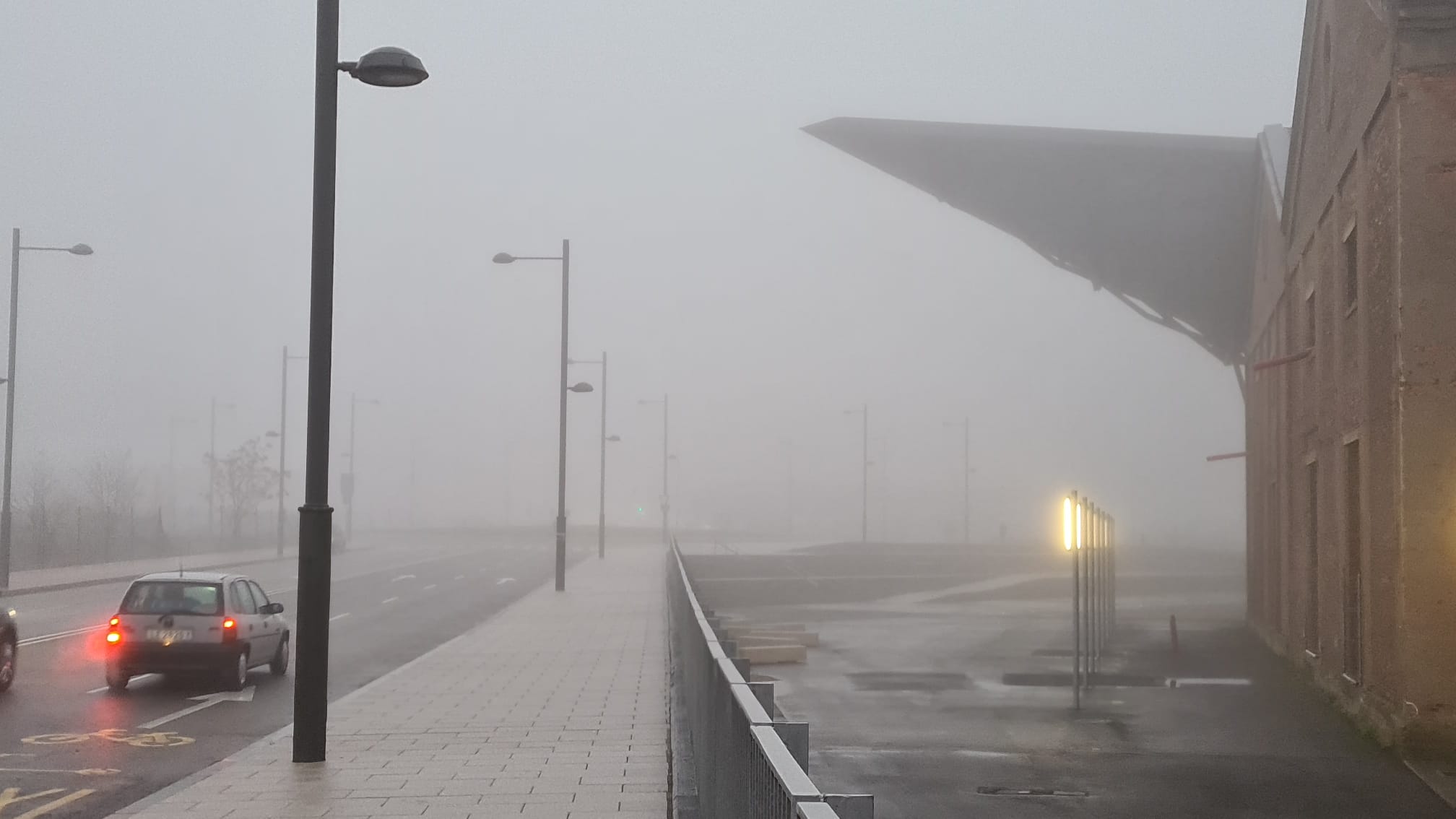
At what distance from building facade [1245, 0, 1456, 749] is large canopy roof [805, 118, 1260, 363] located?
1101cm

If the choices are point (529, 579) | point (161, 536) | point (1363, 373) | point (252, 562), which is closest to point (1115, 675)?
point (1363, 373)

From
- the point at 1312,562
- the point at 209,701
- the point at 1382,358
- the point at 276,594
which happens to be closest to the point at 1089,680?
the point at 1312,562

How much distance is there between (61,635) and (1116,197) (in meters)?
24.3

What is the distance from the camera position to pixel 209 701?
17.9 meters

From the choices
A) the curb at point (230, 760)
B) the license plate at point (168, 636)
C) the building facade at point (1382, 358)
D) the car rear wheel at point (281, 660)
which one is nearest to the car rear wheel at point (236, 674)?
the license plate at point (168, 636)

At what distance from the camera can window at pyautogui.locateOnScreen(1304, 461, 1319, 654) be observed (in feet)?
72.8

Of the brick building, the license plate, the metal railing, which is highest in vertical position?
the brick building

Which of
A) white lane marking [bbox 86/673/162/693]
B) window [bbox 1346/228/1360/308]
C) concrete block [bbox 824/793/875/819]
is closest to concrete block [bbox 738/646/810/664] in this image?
white lane marking [bbox 86/673/162/693]

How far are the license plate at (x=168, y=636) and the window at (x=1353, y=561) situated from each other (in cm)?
1400

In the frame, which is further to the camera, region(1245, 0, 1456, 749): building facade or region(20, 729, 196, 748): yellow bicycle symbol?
region(1245, 0, 1456, 749): building facade

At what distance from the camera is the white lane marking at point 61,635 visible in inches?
981

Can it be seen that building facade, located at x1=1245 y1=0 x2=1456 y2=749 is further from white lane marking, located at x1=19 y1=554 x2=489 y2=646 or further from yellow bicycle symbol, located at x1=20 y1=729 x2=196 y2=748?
white lane marking, located at x1=19 y1=554 x2=489 y2=646

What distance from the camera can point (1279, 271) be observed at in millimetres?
26641

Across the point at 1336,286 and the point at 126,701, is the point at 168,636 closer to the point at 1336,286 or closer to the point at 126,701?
the point at 126,701
